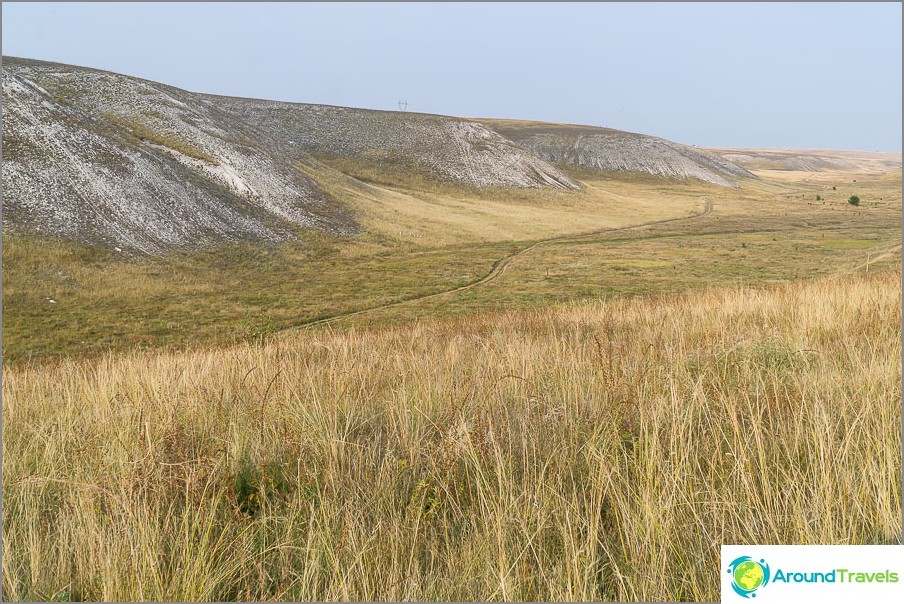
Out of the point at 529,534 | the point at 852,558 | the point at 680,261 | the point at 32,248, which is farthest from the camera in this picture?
the point at 680,261

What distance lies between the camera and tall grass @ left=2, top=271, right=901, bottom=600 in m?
2.94

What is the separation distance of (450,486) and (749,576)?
1775mm

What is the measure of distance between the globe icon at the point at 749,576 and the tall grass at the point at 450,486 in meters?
0.25

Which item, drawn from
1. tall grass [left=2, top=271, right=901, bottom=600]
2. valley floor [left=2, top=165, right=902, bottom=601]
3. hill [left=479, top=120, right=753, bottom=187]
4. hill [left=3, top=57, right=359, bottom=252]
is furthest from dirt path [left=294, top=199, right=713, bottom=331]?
hill [left=479, top=120, right=753, bottom=187]

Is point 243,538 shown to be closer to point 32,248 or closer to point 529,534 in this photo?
point 529,534

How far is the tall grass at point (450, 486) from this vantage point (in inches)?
116

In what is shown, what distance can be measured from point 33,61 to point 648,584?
239ft

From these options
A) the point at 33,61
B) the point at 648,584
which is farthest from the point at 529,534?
the point at 33,61

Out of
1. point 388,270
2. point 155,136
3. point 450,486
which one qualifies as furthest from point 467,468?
point 155,136

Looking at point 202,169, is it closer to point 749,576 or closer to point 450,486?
point 450,486

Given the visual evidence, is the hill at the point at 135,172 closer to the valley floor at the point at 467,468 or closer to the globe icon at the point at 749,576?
the valley floor at the point at 467,468

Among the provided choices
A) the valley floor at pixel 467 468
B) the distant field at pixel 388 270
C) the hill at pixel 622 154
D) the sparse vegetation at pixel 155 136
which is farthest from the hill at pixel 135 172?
the hill at pixel 622 154

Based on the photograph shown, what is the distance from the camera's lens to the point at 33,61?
57.4 m

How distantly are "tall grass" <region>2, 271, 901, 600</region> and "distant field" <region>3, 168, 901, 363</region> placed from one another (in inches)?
398
